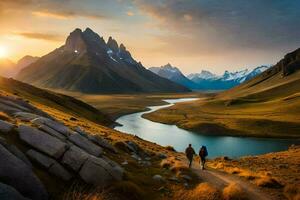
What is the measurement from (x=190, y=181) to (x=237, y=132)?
387 ft

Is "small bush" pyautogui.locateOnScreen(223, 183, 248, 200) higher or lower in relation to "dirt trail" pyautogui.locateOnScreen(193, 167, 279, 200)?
higher

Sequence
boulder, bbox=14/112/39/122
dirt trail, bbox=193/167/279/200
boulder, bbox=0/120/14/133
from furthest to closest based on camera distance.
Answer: boulder, bbox=14/112/39/122, dirt trail, bbox=193/167/279/200, boulder, bbox=0/120/14/133

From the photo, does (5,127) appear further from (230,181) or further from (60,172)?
(230,181)

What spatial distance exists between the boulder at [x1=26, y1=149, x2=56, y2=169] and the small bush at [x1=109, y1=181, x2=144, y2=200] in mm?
4369

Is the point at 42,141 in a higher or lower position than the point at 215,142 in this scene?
higher

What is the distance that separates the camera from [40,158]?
23.5m

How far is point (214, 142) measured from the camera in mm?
122000

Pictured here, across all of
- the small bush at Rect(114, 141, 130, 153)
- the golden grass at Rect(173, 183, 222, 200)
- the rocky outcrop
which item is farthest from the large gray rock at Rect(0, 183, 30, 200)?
the small bush at Rect(114, 141, 130, 153)

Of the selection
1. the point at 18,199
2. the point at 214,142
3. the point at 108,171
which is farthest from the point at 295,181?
the point at 214,142

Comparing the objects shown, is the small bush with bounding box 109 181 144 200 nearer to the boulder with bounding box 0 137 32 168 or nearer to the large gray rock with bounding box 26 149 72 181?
the large gray rock with bounding box 26 149 72 181

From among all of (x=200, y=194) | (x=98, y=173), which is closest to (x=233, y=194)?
(x=200, y=194)

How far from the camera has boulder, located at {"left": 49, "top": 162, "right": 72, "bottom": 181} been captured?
2288cm

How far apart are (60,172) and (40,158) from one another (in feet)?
5.44

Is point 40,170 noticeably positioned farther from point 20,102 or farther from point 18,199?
point 20,102
